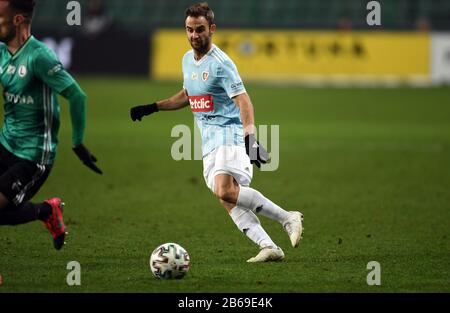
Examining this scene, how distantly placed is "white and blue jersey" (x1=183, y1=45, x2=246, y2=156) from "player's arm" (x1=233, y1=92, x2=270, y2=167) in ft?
0.79

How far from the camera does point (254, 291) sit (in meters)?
6.73

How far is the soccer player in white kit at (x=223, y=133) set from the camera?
773 cm

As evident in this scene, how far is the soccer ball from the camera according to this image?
23.4 feet

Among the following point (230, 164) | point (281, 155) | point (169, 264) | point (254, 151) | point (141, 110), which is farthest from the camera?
point (281, 155)

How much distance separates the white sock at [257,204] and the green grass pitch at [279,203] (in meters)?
0.40

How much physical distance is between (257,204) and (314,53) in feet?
76.2

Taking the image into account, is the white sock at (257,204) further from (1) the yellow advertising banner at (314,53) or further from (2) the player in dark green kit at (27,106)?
(1) the yellow advertising banner at (314,53)

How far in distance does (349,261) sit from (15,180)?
2.83 m

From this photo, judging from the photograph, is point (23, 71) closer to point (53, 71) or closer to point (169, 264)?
point (53, 71)

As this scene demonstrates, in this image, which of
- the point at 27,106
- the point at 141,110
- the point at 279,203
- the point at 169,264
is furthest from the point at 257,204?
the point at 279,203

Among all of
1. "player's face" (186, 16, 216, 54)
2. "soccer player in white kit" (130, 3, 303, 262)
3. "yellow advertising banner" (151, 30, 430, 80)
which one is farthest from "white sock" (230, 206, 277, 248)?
"yellow advertising banner" (151, 30, 430, 80)

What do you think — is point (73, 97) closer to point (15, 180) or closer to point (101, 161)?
point (15, 180)

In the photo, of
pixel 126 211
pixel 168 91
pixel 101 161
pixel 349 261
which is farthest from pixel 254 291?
pixel 168 91

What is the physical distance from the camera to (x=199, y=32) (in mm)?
7715
